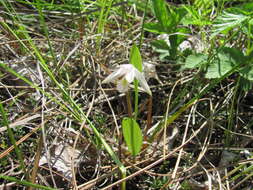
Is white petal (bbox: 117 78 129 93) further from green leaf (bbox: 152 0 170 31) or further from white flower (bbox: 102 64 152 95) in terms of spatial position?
green leaf (bbox: 152 0 170 31)

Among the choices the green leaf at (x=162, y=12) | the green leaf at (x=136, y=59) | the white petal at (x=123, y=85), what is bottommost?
the white petal at (x=123, y=85)

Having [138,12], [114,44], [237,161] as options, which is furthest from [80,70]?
[237,161]

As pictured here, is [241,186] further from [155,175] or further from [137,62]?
[137,62]

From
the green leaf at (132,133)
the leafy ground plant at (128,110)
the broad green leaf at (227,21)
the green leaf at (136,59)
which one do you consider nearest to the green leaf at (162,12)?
the leafy ground plant at (128,110)

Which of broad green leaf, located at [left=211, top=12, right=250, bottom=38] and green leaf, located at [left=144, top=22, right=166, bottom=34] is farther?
green leaf, located at [left=144, top=22, right=166, bottom=34]

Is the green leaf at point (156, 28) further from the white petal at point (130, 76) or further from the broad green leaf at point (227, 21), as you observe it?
the white petal at point (130, 76)

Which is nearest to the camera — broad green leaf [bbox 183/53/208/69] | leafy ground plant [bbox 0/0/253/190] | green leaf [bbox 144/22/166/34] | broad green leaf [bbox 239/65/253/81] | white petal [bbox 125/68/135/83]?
white petal [bbox 125/68/135/83]

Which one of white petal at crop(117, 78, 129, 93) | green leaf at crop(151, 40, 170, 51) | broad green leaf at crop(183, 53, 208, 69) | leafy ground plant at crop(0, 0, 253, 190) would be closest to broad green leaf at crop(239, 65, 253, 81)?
leafy ground plant at crop(0, 0, 253, 190)
